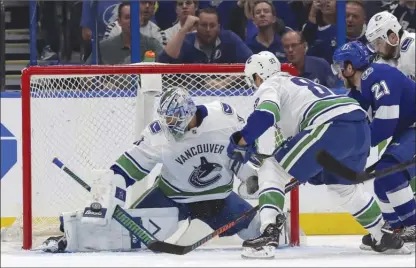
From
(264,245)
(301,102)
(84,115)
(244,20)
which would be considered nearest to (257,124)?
(301,102)

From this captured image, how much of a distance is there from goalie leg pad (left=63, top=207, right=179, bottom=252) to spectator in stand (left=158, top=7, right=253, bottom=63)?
1.52 meters

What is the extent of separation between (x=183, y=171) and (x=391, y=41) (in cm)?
119

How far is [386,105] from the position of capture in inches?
203

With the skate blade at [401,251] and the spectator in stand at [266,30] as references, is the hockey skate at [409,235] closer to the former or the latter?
the skate blade at [401,251]

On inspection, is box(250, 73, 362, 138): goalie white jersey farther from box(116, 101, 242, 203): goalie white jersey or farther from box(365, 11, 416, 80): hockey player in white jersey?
box(365, 11, 416, 80): hockey player in white jersey

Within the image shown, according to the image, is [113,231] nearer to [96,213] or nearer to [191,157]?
[96,213]

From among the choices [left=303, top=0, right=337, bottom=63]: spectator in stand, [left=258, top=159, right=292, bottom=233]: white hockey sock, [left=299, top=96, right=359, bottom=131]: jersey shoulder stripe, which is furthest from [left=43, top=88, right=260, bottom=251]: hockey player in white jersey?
[left=303, top=0, right=337, bottom=63]: spectator in stand

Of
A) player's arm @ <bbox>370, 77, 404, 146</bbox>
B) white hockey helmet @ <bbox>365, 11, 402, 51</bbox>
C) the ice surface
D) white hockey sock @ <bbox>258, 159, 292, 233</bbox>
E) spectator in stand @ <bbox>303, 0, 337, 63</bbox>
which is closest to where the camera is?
the ice surface

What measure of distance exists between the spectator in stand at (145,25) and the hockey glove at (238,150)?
1.83 metres

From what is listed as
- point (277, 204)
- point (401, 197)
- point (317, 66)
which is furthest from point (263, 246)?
point (317, 66)

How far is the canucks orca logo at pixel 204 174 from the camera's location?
5.29 metres

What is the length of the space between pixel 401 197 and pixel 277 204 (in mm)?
836

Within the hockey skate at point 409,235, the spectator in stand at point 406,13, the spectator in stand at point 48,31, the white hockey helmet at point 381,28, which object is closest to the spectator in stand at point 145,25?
the spectator in stand at point 48,31

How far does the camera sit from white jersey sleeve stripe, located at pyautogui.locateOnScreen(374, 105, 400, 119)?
16.9ft
